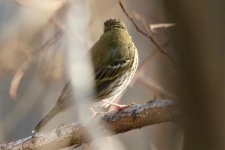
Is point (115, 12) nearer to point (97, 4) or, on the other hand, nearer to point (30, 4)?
point (97, 4)

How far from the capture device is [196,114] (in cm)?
83

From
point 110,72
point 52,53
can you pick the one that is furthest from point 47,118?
point 52,53

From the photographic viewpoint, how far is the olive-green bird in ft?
14.1

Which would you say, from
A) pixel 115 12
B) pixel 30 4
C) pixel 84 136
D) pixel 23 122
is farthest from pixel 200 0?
pixel 23 122

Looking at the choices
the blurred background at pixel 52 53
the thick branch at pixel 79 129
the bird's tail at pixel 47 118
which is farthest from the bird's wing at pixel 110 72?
the thick branch at pixel 79 129

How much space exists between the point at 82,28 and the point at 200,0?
3357 mm

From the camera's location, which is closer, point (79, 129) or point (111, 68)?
point (79, 129)

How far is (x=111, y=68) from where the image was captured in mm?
4434

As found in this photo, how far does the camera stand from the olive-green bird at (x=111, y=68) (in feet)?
14.1

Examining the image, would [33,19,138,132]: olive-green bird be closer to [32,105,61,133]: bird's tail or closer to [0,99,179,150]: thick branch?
[32,105,61,133]: bird's tail

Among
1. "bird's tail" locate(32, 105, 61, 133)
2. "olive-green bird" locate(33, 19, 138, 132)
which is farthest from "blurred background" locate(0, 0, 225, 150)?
"bird's tail" locate(32, 105, 61, 133)

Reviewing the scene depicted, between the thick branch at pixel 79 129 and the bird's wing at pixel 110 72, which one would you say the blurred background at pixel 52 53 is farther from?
the thick branch at pixel 79 129

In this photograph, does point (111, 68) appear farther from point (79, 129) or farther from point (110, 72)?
point (79, 129)

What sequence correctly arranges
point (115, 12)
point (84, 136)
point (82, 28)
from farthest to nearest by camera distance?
point (115, 12), point (82, 28), point (84, 136)
